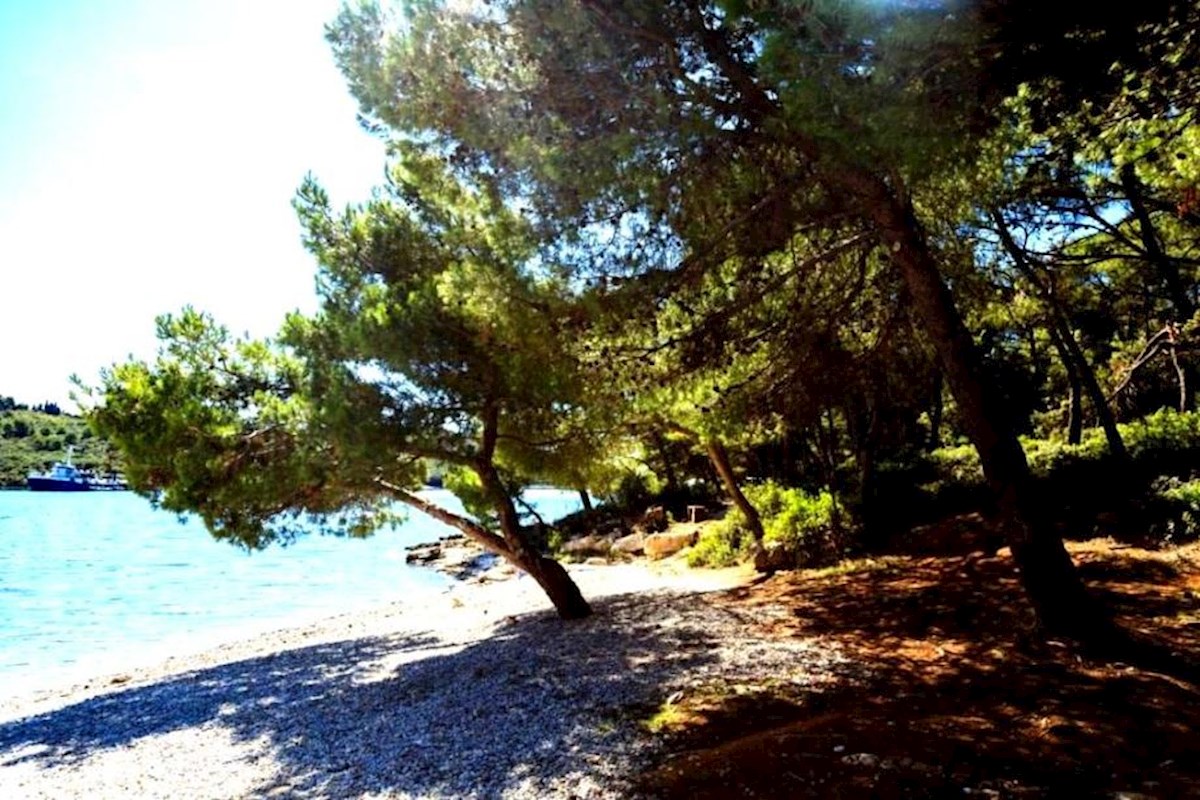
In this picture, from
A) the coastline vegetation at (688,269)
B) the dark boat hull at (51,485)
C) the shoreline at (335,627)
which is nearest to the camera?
the coastline vegetation at (688,269)

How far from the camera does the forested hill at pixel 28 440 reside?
92438 millimetres

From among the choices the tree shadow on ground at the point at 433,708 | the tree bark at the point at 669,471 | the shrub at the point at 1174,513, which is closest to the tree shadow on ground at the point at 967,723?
the tree shadow on ground at the point at 433,708

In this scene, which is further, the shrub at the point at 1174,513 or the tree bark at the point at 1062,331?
the tree bark at the point at 1062,331

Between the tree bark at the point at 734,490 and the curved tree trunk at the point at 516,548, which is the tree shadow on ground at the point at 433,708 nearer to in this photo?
the curved tree trunk at the point at 516,548

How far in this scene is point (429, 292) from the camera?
26.5 ft

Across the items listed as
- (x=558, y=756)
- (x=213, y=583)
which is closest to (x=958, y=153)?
(x=558, y=756)

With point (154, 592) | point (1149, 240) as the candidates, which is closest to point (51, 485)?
point (154, 592)

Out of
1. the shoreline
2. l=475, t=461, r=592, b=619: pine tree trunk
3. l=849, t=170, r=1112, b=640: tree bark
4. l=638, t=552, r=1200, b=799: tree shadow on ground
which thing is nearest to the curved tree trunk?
l=475, t=461, r=592, b=619: pine tree trunk

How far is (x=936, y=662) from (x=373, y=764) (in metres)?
4.36

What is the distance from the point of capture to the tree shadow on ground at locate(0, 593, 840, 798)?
15.2 ft

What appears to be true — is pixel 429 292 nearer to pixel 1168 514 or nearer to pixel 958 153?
pixel 958 153

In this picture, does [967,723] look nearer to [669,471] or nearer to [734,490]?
[734,490]

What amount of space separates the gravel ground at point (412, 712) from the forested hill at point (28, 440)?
98.3 m

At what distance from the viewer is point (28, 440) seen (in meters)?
98.8
